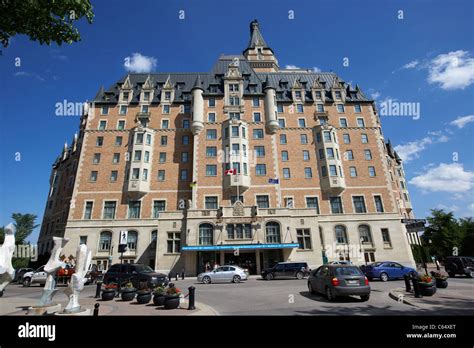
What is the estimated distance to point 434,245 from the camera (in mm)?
49188

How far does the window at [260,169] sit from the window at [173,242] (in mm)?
14408

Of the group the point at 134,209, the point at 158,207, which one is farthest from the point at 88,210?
the point at 158,207

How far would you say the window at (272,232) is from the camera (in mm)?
30656

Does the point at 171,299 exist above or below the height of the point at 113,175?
below

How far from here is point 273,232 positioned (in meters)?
31.0

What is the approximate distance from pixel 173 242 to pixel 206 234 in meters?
4.57

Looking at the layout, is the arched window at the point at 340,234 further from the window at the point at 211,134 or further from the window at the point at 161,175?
the window at the point at 161,175

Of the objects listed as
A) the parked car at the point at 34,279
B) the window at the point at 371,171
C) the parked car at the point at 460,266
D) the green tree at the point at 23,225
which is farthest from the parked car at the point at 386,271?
the green tree at the point at 23,225

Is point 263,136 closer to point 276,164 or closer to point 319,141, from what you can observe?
point 276,164

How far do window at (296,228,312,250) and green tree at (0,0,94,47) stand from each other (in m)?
30.1

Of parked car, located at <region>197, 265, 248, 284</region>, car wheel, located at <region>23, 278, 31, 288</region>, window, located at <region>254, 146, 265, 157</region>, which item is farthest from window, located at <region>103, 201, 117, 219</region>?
window, located at <region>254, 146, 265, 157</region>

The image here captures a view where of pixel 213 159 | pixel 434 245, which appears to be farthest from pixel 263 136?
pixel 434 245

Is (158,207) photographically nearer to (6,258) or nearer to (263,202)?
(263,202)
